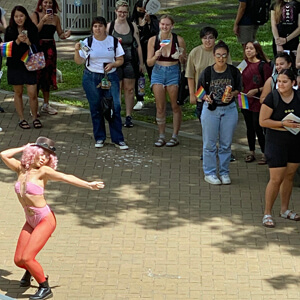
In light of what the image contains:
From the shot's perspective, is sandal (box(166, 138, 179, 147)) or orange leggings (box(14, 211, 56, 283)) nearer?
orange leggings (box(14, 211, 56, 283))

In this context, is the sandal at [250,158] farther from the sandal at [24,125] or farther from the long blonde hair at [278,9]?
the sandal at [24,125]

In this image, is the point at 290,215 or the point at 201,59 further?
the point at 201,59

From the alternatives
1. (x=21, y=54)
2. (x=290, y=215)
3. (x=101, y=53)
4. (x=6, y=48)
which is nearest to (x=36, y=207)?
(x=290, y=215)

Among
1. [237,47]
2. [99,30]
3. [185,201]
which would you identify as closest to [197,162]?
[185,201]

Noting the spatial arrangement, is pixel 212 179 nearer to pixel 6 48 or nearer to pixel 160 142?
pixel 160 142

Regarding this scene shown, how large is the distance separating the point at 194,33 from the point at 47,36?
740 centimetres

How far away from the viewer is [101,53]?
37.1 ft

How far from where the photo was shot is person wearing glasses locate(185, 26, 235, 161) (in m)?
10.6

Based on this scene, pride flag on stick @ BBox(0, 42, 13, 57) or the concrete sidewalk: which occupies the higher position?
pride flag on stick @ BBox(0, 42, 13, 57)

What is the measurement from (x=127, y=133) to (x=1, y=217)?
3.58m

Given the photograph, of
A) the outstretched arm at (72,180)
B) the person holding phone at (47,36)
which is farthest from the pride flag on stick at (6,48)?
the outstretched arm at (72,180)

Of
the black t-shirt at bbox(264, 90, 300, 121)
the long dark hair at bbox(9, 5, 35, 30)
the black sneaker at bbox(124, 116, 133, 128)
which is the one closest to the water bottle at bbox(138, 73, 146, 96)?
the black sneaker at bbox(124, 116, 133, 128)

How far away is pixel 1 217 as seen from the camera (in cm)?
937

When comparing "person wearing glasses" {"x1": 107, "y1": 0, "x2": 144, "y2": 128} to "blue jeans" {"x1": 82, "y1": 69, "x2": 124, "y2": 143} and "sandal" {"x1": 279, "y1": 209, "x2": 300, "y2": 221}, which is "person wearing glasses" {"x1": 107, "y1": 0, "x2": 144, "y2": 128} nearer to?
"blue jeans" {"x1": 82, "y1": 69, "x2": 124, "y2": 143}
